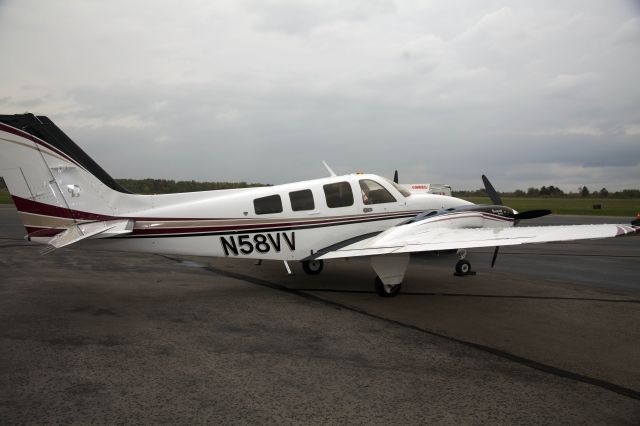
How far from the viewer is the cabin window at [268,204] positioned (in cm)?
978

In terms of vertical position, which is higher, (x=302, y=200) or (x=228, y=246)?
(x=302, y=200)

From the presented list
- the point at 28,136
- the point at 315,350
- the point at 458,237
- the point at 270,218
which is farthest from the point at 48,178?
the point at 458,237

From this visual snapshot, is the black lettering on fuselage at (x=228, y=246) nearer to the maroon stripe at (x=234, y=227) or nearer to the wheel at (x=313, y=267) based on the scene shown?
the maroon stripe at (x=234, y=227)

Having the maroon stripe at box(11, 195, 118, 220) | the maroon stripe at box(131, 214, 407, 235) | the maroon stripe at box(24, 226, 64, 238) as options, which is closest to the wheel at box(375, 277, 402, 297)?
the maroon stripe at box(131, 214, 407, 235)

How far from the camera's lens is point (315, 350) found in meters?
6.25

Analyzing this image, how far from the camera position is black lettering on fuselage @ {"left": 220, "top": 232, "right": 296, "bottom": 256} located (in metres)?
9.57

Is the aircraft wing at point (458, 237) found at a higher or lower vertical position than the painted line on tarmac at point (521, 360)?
higher

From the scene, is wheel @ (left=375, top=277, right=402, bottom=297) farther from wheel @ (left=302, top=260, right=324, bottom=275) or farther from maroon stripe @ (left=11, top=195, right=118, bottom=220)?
maroon stripe @ (left=11, top=195, right=118, bottom=220)

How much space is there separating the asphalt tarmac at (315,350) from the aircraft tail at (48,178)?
68.6 inches

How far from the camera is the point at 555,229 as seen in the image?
8672 mm

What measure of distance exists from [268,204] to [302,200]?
2.57 ft

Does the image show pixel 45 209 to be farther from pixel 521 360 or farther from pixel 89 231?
pixel 521 360

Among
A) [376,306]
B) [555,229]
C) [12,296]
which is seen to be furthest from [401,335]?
[12,296]

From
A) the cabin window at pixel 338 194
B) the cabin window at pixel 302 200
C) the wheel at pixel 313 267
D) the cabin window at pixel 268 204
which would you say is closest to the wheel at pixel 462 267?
the wheel at pixel 313 267
